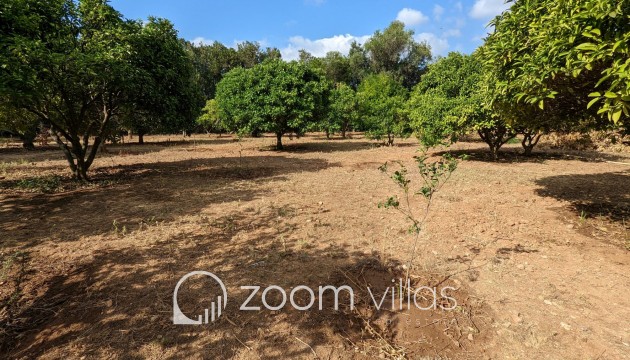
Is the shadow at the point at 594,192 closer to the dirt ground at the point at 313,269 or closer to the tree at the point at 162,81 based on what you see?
the dirt ground at the point at 313,269

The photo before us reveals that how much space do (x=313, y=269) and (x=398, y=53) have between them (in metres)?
58.8

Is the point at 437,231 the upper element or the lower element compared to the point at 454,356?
upper

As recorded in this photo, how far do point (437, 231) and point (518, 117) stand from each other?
153 inches

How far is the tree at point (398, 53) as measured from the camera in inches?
2138

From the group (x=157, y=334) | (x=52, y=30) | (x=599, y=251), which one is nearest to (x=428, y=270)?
(x=599, y=251)

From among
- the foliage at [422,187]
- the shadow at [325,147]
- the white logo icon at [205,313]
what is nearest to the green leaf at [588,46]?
the foliage at [422,187]

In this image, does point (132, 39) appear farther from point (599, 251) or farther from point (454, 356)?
point (599, 251)

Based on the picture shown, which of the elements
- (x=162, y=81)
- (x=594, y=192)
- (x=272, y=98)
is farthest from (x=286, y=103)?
(x=594, y=192)

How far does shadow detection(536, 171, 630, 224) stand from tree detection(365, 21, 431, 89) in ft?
148

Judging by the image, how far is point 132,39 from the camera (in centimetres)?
1102

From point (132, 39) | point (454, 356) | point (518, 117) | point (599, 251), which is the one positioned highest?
point (132, 39)

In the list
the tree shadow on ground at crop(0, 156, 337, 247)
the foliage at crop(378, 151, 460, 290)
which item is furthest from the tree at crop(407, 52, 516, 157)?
the tree shadow on ground at crop(0, 156, 337, 247)

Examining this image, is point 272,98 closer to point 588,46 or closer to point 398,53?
point 588,46

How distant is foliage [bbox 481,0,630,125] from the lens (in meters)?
4.17
